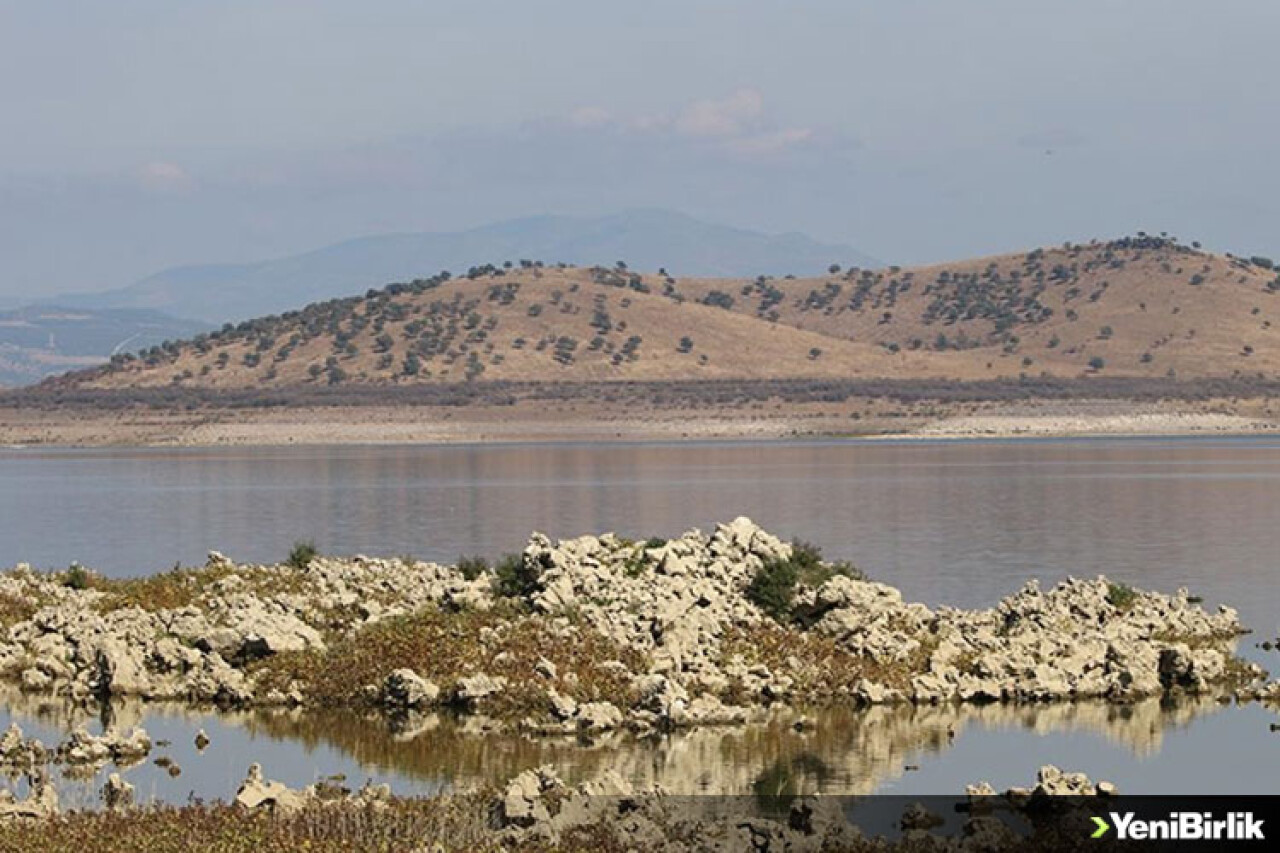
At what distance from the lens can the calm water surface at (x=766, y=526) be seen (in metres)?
24.0

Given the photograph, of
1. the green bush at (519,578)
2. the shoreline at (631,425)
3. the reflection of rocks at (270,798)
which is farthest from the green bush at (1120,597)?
the shoreline at (631,425)

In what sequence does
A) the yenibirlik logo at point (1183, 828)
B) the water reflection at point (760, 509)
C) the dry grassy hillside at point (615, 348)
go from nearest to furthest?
1. the yenibirlik logo at point (1183, 828)
2. the water reflection at point (760, 509)
3. the dry grassy hillside at point (615, 348)

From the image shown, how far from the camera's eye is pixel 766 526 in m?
59.9

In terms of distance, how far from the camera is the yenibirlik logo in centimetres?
1900

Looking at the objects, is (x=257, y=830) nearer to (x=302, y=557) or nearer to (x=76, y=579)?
(x=76, y=579)

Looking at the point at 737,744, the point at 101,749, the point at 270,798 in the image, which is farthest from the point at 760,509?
the point at 270,798

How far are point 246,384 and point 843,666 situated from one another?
149926mm

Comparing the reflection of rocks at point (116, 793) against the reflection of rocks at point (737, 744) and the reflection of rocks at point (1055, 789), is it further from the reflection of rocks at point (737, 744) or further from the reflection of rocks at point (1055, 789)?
the reflection of rocks at point (1055, 789)

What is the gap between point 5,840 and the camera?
1755 centimetres

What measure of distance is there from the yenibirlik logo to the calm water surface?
2.23 metres

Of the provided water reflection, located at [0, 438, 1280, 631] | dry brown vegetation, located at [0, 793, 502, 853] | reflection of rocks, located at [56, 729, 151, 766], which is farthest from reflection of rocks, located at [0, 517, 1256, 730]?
dry brown vegetation, located at [0, 793, 502, 853]

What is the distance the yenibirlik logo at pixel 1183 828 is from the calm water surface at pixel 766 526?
223cm

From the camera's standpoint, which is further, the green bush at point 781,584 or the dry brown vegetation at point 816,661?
the green bush at point 781,584

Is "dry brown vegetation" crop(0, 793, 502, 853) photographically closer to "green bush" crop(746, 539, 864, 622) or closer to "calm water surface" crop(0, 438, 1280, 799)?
"calm water surface" crop(0, 438, 1280, 799)
